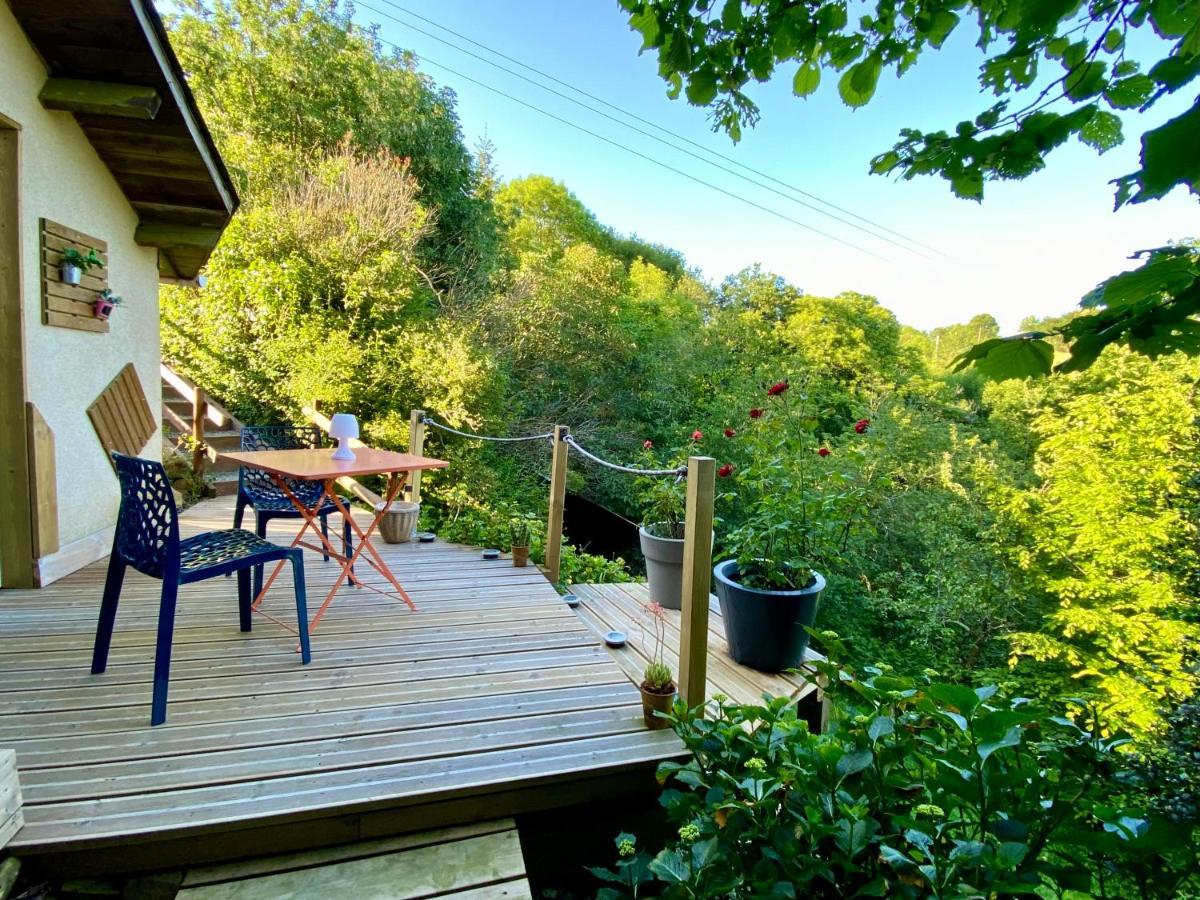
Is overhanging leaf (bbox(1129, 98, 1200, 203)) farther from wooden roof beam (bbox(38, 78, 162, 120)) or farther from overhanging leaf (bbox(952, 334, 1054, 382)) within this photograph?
wooden roof beam (bbox(38, 78, 162, 120))

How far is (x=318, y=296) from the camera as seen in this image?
7809 mm

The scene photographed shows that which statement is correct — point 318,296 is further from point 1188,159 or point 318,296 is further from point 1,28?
point 1188,159

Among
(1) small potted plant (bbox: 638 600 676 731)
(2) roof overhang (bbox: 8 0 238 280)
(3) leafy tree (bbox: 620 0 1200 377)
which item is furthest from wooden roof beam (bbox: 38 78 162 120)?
(1) small potted plant (bbox: 638 600 676 731)

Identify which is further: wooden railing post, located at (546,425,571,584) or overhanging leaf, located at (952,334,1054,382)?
wooden railing post, located at (546,425,571,584)

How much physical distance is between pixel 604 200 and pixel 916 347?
1186cm

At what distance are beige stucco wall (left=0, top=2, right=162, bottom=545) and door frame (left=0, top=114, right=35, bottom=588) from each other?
0.05m

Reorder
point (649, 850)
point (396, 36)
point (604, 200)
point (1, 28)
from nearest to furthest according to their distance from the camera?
point (649, 850)
point (1, 28)
point (396, 36)
point (604, 200)

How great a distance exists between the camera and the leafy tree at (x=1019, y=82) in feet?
2.41

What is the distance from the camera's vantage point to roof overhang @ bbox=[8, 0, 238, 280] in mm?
2719

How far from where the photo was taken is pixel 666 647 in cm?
280

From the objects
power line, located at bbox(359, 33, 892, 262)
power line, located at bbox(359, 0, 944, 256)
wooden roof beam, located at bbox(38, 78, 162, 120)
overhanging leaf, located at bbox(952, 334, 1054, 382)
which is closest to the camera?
overhanging leaf, located at bbox(952, 334, 1054, 382)

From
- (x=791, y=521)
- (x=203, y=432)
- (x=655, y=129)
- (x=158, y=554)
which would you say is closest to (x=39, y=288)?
(x=158, y=554)

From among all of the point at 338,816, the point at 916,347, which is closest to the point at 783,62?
the point at 338,816

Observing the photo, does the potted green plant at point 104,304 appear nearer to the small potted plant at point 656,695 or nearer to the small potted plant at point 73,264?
the small potted plant at point 73,264
